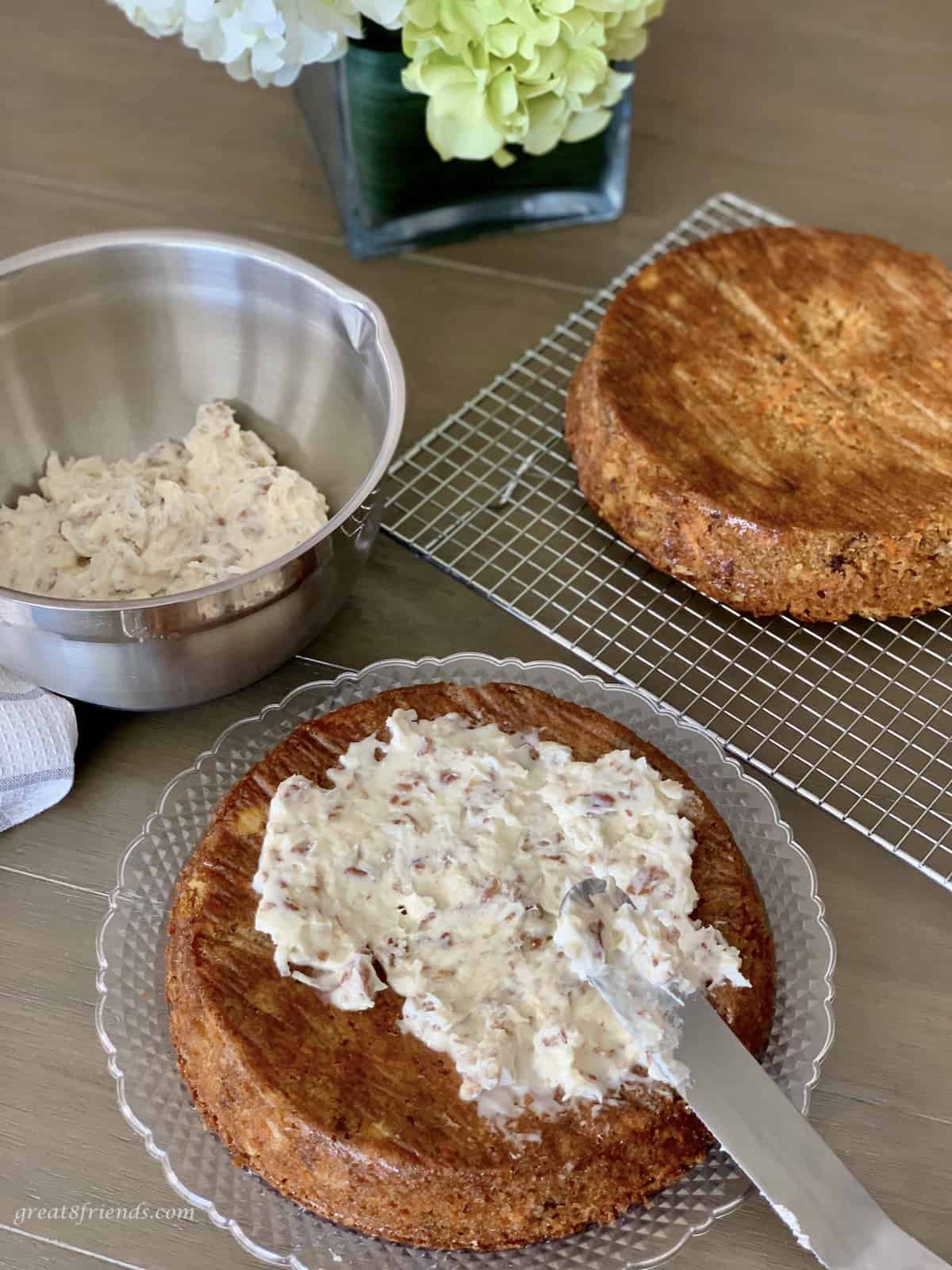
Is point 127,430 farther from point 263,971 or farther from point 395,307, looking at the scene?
point 263,971

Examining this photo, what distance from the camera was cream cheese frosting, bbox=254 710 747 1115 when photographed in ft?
3.65

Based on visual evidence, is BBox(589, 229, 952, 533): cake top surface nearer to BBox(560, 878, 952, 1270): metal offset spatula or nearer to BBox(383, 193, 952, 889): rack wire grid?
BBox(383, 193, 952, 889): rack wire grid

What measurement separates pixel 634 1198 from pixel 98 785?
0.71 m

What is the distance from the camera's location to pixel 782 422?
5.32ft

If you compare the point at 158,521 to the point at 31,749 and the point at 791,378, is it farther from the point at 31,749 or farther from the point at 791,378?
the point at 791,378

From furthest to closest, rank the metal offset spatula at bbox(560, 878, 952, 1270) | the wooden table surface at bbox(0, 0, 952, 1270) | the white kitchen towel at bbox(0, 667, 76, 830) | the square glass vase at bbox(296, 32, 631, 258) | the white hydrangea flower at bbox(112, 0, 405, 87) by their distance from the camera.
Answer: the square glass vase at bbox(296, 32, 631, 258)
the white hydrangea flower at bbox(112, 0, 405, 87)
the white kitchen towel at bbox(0, 667, 76, 830)
the wooden table surface at bbox(0, 0, 952, 1270)
the metal offset spatula at bbox(560, 878, 952, 1270)

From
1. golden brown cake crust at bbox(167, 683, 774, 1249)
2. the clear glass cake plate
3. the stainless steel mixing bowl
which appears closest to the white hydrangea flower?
the stainless steel mixing bowl

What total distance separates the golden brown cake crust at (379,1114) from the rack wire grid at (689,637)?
294mm

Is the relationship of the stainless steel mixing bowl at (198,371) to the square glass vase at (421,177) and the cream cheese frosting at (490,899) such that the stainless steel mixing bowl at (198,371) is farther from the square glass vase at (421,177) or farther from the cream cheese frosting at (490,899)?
the square glass vase at (421,177)

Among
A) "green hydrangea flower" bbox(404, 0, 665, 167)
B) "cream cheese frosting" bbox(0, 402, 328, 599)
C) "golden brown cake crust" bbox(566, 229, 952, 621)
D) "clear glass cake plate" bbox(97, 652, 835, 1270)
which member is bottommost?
"clear glass cake plate" bbox(97, 652, 835, 1270)

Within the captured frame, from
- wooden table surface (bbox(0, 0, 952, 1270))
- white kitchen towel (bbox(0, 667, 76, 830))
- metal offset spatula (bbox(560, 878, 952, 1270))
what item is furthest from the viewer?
white kitchen towel (bbox(0, 667, 76, 830))

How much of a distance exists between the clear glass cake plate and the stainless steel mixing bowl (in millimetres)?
99

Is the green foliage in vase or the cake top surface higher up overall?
the green foliage in vase

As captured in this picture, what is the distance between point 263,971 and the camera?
3.81 feet
